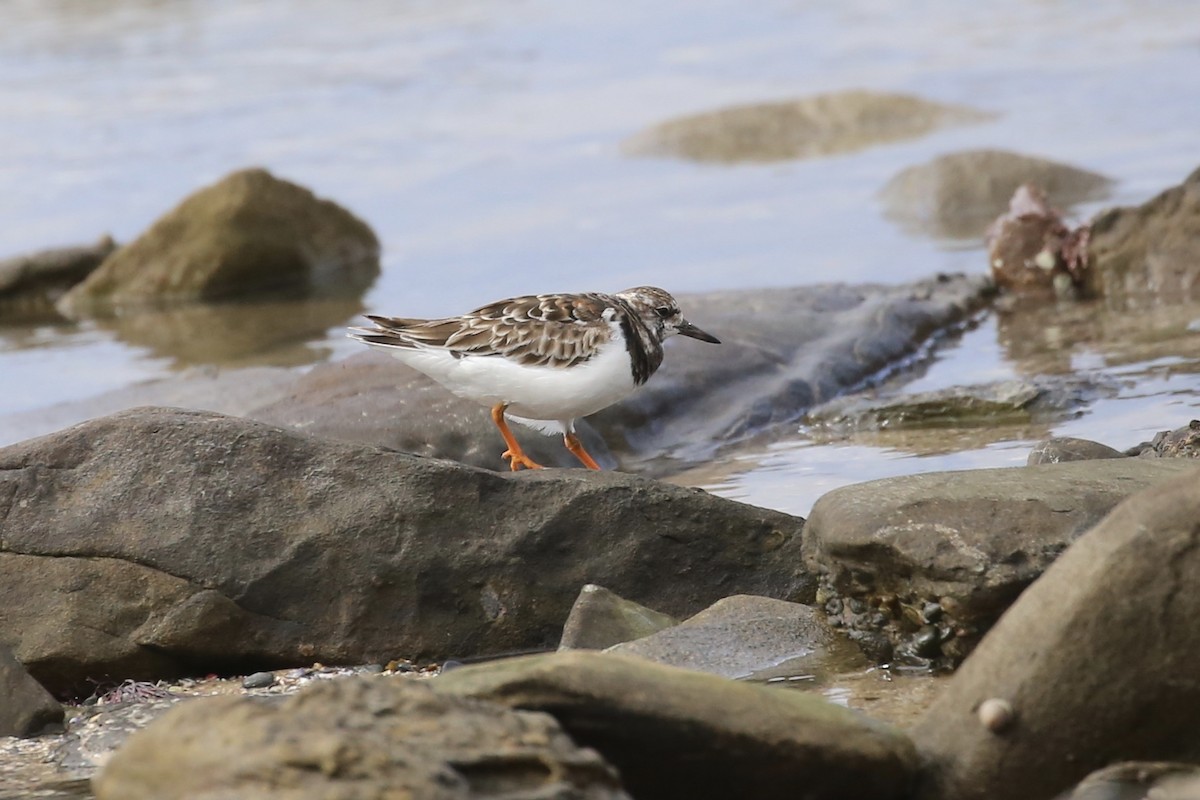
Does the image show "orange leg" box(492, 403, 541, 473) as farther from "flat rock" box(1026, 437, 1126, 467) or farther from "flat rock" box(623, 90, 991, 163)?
"flat rock" box(623, 90, 991, 163)

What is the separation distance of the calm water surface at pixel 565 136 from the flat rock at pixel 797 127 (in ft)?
1.10

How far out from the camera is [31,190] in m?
15.8

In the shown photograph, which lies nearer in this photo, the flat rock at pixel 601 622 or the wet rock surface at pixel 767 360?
the flat rock at pixel 601 622

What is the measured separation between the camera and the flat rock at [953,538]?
4.16m

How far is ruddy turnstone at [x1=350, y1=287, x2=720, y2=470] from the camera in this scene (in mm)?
5637

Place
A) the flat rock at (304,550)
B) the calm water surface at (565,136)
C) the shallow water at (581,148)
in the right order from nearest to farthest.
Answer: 1. the flat rock at (304,550)
2. the shallow water at (581,148)
3. the calm water surface at (565,136)

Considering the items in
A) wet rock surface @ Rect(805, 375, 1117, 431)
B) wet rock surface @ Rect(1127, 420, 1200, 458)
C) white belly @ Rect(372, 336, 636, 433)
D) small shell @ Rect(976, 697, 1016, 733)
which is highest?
white belly @ Rect(372, 336, 636, 433)

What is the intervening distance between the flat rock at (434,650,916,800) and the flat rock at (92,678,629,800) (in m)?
0.16

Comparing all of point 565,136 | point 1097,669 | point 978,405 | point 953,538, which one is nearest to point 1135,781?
point 1097,669

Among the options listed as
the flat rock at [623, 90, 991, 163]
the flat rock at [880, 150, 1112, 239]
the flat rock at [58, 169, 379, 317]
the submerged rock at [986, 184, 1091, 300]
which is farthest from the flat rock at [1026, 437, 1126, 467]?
the flat rock at [623, 90, 991, 163]

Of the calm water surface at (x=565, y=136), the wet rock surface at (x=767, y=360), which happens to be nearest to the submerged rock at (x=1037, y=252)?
the wet rock surface at (x=767, y=360)

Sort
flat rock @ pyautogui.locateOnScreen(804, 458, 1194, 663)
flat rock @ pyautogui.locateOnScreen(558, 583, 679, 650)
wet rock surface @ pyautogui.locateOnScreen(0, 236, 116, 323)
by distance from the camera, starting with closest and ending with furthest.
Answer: flat rock @ pyautogui.locateOnScreen(804, 458, 1194, 663) < flat rock @ pyautogui.locateOnScreen(558, 583, 679, 650) < wet rock surface @ pyautogui.locateOnScreen(0, 236, 116, 323)

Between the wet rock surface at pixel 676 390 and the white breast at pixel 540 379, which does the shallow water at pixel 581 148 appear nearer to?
the wet rock surface at pixel 676 390

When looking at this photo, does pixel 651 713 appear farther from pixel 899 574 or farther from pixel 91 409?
pixel 91 409
